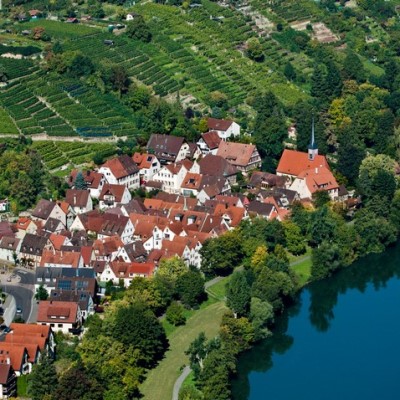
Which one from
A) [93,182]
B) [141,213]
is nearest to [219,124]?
[93,182]

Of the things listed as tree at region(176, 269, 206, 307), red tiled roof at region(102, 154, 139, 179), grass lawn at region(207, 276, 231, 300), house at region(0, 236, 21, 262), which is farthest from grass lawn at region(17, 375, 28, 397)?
red tiled roof at region(102, 154, 139, 179)

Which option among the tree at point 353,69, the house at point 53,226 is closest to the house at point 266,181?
the house at point 53,226

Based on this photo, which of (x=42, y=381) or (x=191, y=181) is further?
(x=191, y=181)

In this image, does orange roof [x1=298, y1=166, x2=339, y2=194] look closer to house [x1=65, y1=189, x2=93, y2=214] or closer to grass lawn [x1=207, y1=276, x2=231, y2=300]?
grass lawn [x1=207, y1=276, x2=231, y2=300]

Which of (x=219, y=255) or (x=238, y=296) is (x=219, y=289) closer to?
(x=219, y=255)

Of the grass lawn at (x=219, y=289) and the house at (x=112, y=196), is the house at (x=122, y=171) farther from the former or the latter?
the grass lawn at (x=219, y=289)

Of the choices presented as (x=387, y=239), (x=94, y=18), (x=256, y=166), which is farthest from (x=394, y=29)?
(x=387, y=239)

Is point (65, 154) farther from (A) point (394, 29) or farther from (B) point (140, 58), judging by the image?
(A) point (394, 29)
